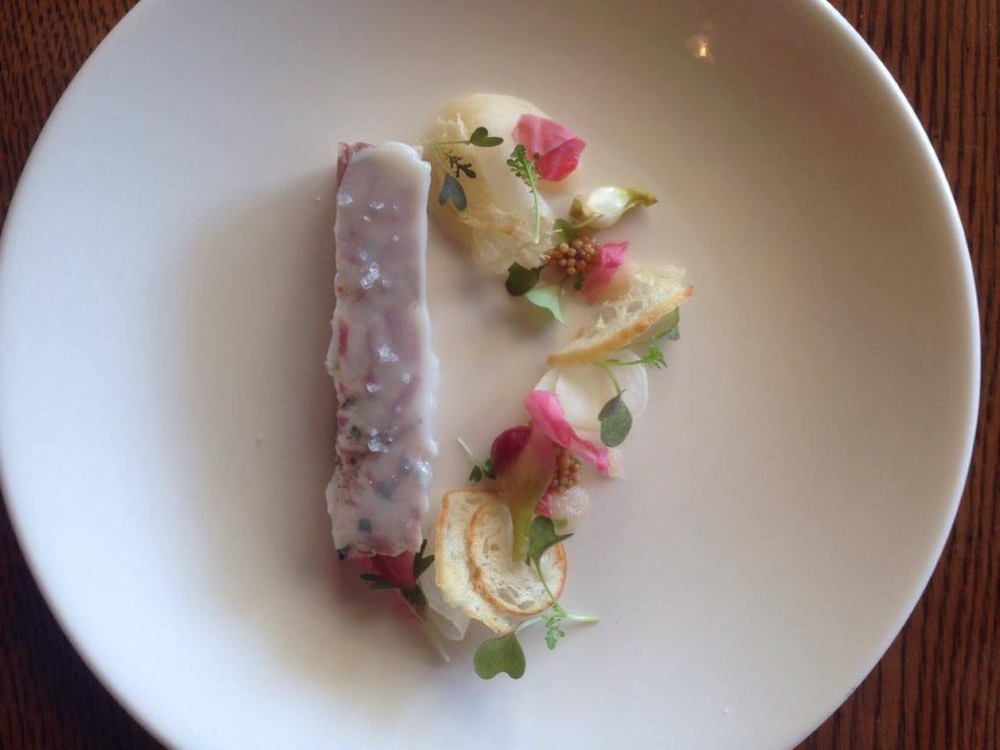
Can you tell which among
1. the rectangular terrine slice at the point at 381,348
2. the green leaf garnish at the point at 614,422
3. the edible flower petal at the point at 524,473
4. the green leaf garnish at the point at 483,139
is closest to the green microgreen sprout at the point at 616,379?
the green leaf garnish at the point at 614,422

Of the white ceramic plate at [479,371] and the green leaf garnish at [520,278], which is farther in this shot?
the green leaf garnish at [520,278]

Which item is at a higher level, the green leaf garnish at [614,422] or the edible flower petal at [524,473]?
the green leaf garnish at [614,422]

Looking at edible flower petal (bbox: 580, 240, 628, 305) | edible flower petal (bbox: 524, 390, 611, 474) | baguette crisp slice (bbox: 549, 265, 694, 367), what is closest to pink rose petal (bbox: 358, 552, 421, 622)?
edible flower petal (bbox: 524, 390, 611, 474)

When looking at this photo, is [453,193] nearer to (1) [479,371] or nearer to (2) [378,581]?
(1) [479,371]

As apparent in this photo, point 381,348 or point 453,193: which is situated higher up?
point 453,193

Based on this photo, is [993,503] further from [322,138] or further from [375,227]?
[322,138]

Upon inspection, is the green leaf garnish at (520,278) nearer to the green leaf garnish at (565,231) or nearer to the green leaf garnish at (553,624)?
the green leaf garnish at (565,231)

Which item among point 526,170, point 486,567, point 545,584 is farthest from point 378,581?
point 526,170
